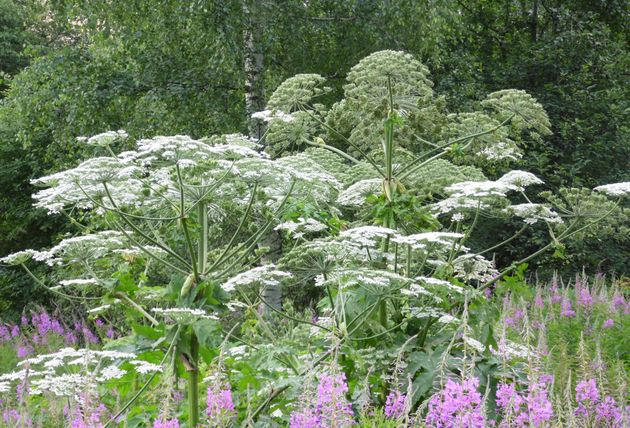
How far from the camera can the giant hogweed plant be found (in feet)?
12.4

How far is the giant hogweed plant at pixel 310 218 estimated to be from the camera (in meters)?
3.78

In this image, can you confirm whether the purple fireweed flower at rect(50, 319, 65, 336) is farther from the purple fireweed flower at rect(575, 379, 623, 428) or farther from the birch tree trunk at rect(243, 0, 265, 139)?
the purple fireweed flower at rect(575, 379, 623, 428)

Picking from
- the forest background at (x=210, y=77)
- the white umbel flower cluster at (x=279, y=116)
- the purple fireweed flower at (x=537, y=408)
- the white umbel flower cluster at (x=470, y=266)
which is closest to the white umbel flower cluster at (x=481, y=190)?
the white umbel flower cluster at (x=470, y=266)

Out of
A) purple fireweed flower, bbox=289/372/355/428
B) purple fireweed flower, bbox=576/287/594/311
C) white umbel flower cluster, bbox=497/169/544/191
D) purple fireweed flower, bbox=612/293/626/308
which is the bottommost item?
purple fireweed flower, bbox=612/293/626/308

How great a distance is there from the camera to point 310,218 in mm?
4660

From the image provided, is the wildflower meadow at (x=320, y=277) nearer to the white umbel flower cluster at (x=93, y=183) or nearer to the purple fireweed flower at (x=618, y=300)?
the white umbel flower cluster at (x=93, y=183)

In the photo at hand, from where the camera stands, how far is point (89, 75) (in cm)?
1109

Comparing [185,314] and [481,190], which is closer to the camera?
[185,314]

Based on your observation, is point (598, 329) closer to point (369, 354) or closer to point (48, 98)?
point (369, 354)

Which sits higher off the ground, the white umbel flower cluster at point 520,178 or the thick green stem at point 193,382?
the white umbel flower cluster at point 520,178

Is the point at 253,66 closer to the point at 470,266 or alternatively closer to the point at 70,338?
the point at 70,338

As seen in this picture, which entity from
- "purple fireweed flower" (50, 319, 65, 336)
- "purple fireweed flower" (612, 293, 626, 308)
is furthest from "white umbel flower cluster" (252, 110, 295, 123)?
"purple fireweed flower" (50, 319, 65, 336)

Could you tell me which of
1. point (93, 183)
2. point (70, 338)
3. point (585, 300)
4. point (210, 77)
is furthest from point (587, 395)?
point (210, 77)

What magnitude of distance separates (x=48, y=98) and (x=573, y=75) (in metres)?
9.57
